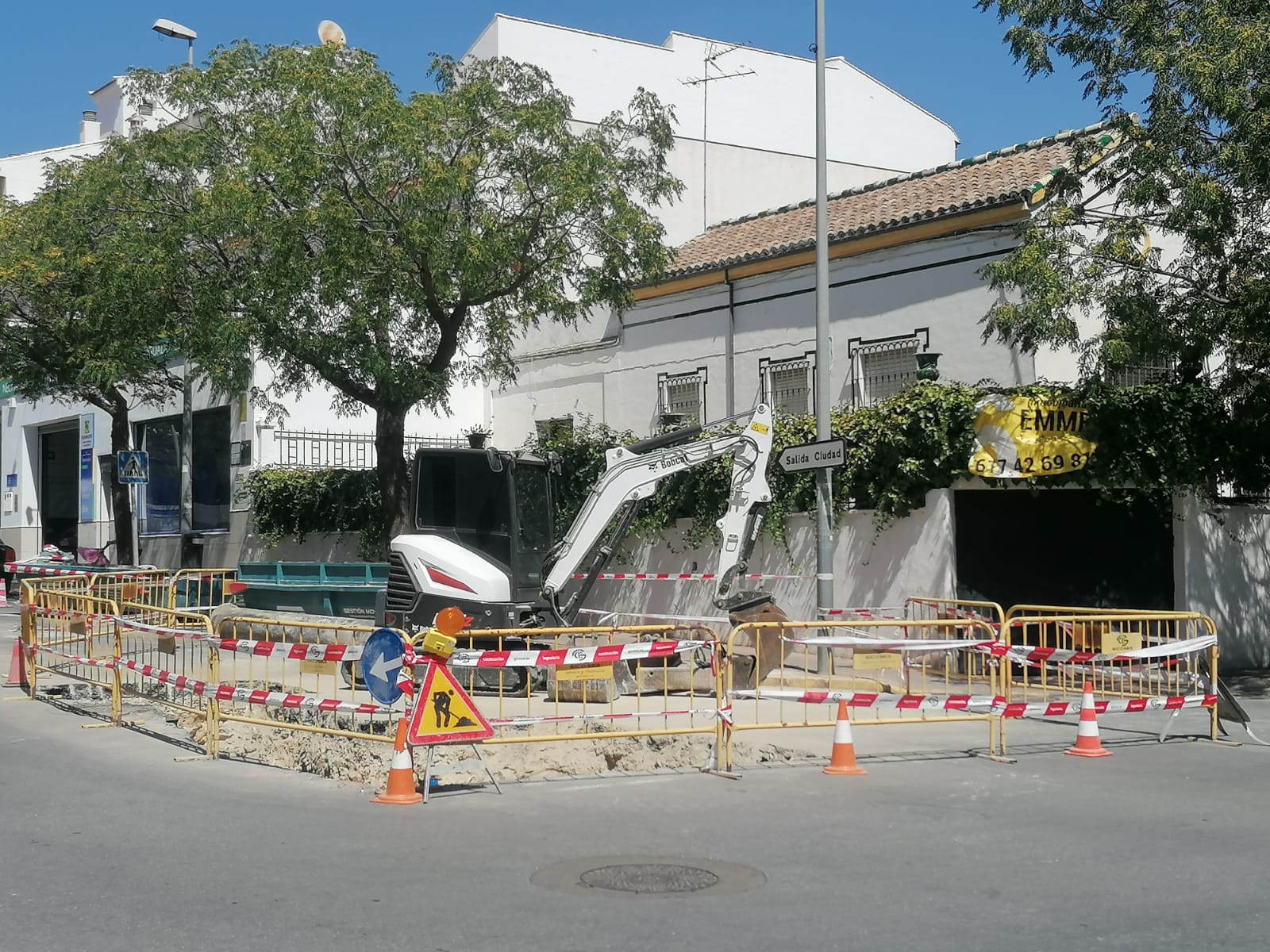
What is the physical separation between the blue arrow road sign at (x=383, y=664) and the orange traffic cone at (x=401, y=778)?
0.40 metres

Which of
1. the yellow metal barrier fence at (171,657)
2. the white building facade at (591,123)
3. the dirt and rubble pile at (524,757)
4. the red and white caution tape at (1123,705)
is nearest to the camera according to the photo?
the dirt and rubble pile at (524,757)

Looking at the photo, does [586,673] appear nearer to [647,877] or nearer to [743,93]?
[647,877]

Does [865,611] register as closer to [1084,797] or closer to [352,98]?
[1084,797]

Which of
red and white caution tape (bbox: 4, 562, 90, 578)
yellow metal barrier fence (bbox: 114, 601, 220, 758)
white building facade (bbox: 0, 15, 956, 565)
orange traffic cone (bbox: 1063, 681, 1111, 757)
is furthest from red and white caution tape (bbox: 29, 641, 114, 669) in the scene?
red and white caution tape (bbox: 4, 562, 90, 578)

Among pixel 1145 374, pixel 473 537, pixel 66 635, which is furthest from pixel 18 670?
pixel 1145 374

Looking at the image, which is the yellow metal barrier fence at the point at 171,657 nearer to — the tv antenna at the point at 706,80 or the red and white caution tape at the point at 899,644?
the red and white caution tape at the point at 899,644

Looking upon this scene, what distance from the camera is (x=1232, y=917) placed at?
5.95 meters

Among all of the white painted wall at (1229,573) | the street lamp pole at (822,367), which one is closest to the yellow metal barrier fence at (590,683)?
the street lamp pole at (822,367)

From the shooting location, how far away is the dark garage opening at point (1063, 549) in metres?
17.5

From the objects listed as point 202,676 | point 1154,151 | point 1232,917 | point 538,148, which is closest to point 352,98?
point 538,148

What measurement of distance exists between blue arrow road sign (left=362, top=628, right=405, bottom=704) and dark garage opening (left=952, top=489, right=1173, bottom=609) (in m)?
10.0

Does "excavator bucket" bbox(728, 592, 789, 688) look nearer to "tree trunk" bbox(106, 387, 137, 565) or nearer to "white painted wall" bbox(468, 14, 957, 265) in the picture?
"white painted wall" bbox(468, 14, 957, 265)

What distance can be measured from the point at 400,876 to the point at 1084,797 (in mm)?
4920

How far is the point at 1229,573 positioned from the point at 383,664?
13085mm
